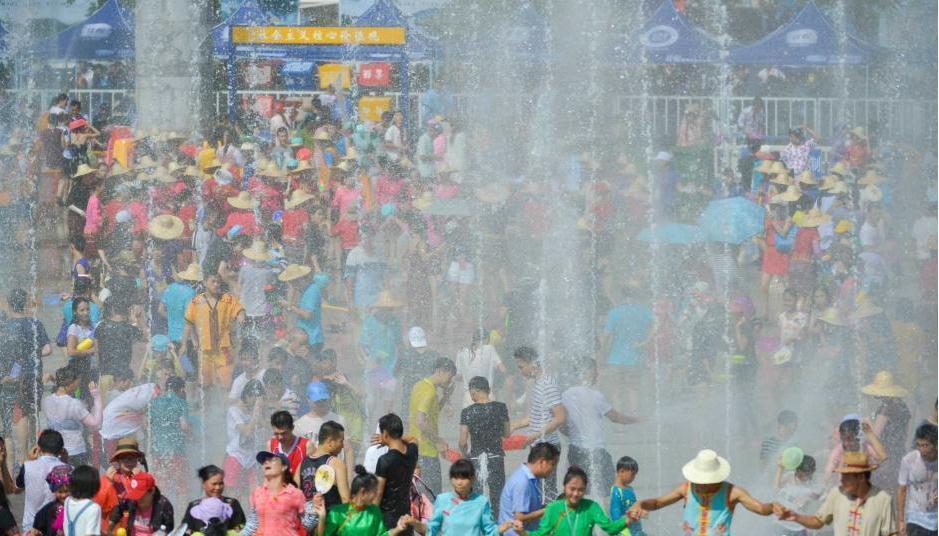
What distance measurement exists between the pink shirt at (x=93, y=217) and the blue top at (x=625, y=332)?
18.2ft

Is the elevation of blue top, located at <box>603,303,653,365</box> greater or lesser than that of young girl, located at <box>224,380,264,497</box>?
greater

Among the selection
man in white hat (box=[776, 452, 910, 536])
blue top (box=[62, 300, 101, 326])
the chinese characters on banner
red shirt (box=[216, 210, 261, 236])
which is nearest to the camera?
man in white hat (box=[776, 452, 910, 536])

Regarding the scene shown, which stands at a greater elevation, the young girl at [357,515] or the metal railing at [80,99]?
the metal railing at [80,99]

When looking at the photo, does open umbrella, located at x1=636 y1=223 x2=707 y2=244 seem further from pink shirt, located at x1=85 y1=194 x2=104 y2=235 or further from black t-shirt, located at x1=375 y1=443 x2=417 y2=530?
black t-shirt, located at x1=375 y1=443 x2=417 y2=530

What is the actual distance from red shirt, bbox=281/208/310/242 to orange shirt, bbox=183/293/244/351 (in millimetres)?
3452

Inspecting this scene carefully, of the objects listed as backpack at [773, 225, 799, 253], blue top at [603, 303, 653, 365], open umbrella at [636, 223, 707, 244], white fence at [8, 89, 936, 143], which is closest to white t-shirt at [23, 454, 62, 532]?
blue top at [603, 303, 653, 365]

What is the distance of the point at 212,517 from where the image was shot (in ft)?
28.4

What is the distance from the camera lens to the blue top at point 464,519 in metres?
8.55

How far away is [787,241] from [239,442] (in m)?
Answer: 7.02

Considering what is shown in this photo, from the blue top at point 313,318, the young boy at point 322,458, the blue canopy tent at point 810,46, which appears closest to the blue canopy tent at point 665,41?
the blue canopy tent at point 810,46

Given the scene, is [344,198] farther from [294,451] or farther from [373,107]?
[294,451]

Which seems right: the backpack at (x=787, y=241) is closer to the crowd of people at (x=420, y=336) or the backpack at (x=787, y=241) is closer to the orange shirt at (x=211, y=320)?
the crowd of people at (x=420, y=336)

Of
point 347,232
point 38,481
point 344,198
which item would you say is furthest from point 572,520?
point 344,198

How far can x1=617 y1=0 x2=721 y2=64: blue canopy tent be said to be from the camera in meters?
23.5
